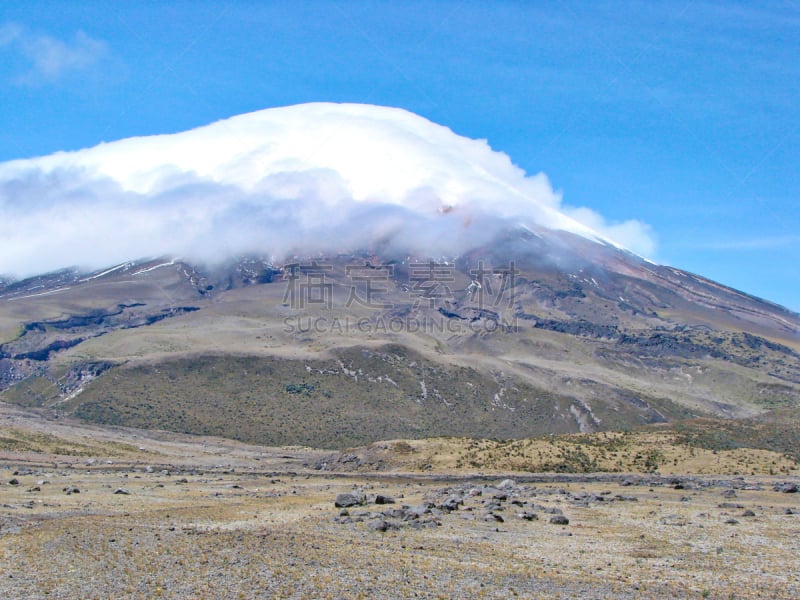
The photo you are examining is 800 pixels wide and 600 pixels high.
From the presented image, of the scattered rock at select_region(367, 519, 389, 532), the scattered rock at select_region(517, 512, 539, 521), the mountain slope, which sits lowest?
the mountain slope

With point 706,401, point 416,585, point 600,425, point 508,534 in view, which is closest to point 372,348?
point 600,425

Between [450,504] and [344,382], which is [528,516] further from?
[344,382]

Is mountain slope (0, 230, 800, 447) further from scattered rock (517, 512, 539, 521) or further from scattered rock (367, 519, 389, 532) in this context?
scattered rock (367, 519, 389, 532)

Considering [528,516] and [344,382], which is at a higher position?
[528,516]

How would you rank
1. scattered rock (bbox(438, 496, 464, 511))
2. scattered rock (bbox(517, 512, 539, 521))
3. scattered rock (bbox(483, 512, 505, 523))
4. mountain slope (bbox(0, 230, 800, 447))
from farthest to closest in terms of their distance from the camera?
mountain slope (bbox(0, 230, 800, 447)) → scattered rock (bbox(438, 496, 464, 511)) → scattered rock (bbox(517, 512, 539, 521)) → scattered rock (bbox(483, 512, 505, 523))

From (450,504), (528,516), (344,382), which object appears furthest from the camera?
(344,382)

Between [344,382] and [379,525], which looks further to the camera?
[344,382]

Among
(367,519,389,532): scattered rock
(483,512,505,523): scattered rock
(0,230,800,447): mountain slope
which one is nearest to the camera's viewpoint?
(367,519,389,532): scattered rock

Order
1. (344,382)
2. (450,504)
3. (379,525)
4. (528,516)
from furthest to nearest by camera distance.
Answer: (344,382)
(450,504)
(528,516)
(379,525)

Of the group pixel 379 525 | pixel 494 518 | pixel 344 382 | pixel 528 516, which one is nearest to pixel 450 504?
pixel 494 518

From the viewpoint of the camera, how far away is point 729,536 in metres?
33.9

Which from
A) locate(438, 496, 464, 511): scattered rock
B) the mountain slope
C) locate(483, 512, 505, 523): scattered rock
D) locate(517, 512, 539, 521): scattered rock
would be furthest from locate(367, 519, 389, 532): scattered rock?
the mountain slope

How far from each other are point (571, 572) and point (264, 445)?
92.0 m

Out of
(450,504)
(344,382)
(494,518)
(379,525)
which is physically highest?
(379,525)
